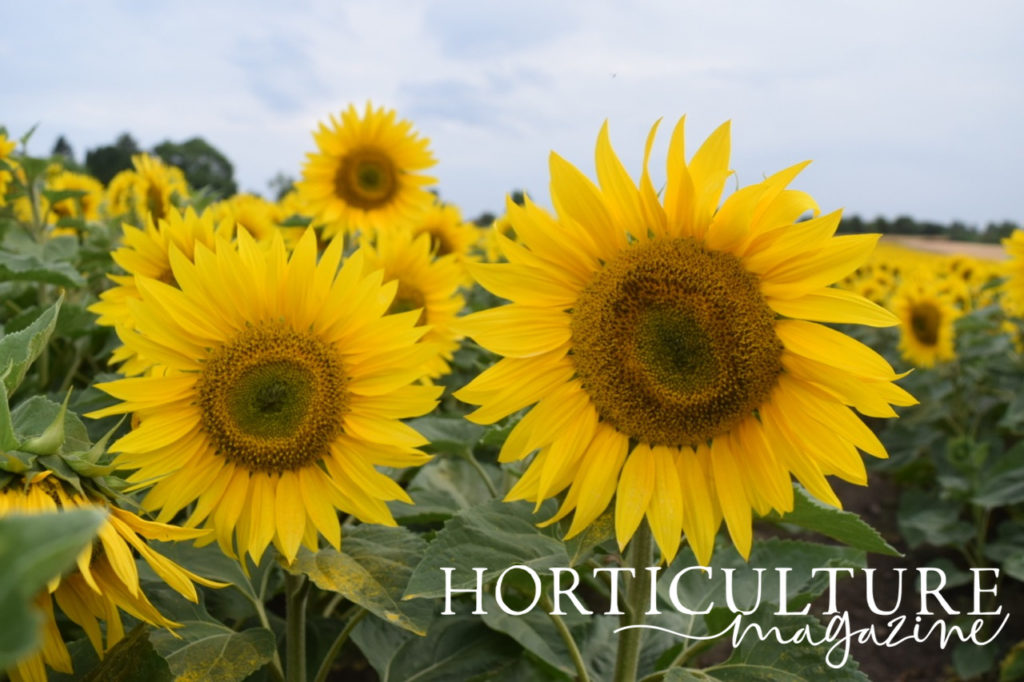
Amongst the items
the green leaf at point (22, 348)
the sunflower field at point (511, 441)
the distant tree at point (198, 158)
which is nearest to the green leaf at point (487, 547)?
the sunflower field at point (511, 441)

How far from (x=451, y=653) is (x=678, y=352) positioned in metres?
1.06

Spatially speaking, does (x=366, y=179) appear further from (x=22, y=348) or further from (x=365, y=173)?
(x=22, y=348)

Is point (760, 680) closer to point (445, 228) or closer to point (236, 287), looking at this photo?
point (236, 287)

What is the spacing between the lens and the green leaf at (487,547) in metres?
1.59

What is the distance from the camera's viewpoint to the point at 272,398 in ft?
5.59

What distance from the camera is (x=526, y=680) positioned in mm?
2074

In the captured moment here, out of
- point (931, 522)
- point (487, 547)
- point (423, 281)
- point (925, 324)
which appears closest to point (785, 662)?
point (487, 547)

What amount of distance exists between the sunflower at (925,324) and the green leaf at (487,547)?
17.5 ft

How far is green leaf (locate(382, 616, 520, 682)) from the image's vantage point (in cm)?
204

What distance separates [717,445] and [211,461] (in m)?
1.08

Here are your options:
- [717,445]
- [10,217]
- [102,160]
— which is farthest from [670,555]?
[102,160]

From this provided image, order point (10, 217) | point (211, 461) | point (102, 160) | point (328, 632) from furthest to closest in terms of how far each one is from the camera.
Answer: point (102, 160) < point (10, 217) < point (328, 632) < point (211, 461)

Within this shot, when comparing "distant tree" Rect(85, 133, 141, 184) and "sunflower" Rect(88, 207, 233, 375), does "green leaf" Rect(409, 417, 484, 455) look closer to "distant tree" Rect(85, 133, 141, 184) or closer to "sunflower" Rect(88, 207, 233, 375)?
"sunflower" Rect(88, 207, 233, 375)

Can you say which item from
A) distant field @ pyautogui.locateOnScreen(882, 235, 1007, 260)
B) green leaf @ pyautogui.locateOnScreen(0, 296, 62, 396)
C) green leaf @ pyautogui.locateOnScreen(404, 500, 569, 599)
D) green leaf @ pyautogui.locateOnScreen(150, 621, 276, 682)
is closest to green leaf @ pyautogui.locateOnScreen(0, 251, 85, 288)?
green leaf @ pyautogui.locateOnScreen(0, 296, 62, 396)
